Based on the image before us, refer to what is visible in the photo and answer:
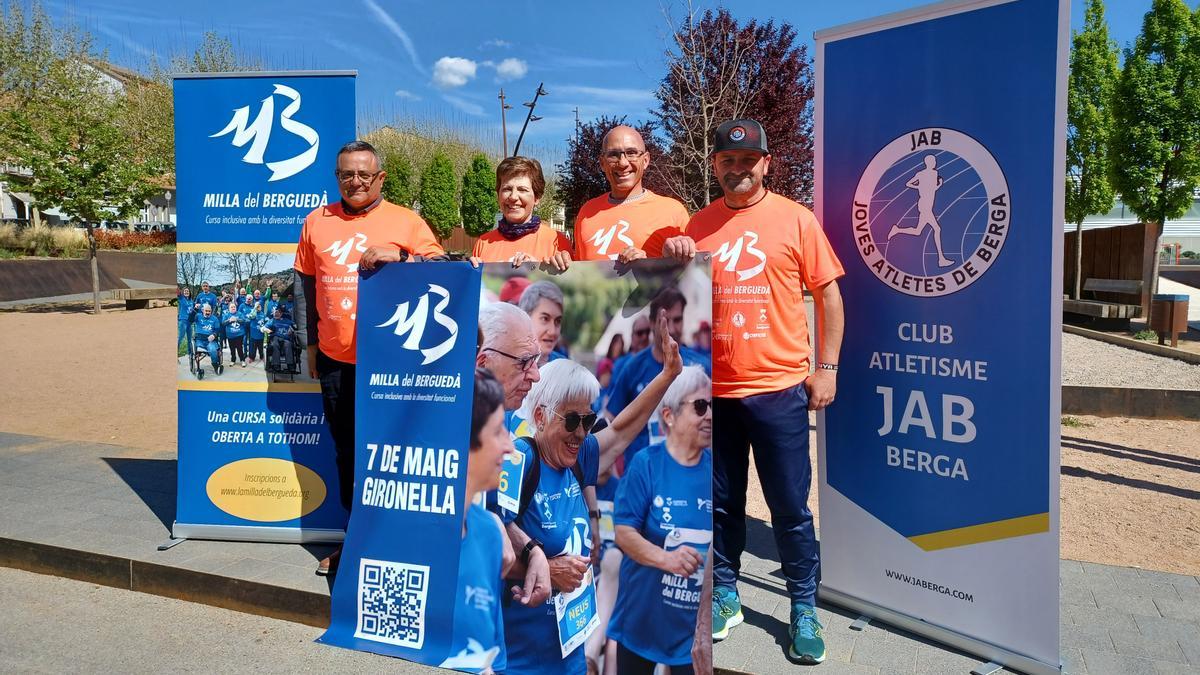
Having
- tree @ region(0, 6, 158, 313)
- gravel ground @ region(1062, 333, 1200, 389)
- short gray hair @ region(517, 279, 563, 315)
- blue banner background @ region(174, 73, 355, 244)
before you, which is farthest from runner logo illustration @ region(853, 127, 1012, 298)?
tree @ region(0, 6, 158, 313)

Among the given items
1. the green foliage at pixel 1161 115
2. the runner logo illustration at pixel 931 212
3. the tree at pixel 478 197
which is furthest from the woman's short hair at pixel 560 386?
the tree at pixel 478 197

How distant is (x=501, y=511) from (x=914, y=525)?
1.84m

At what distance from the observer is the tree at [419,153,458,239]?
161ft

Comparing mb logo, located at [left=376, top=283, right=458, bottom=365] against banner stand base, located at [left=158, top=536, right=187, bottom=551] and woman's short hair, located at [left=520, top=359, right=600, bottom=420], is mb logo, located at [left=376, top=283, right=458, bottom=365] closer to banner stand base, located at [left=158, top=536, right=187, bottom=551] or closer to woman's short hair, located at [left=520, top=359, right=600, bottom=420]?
woman's short hair, located at [left=520, top=359, right=600, bottom=420]

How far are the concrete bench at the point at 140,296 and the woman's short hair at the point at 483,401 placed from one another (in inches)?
800

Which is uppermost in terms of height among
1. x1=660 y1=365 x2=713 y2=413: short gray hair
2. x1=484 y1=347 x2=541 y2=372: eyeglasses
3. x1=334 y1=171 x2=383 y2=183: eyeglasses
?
x1=334 y1=171 x2=383 y2=183: eyeglasses

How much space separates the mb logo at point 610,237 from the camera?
3752mm

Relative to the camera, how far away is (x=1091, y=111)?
2158 centimetres

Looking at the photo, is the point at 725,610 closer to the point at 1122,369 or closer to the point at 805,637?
the point at 805,637

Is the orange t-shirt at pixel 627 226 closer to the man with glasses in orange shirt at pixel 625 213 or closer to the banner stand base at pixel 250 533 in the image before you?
the man with glasses in orange shirt at pixel 625 213

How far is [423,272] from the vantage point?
12.1 feet

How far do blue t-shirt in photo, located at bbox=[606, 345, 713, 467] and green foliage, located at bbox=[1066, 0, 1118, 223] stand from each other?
22.7 m

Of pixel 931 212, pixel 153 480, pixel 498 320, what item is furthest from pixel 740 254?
pixel 153 480

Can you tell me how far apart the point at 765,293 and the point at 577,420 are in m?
0.95
